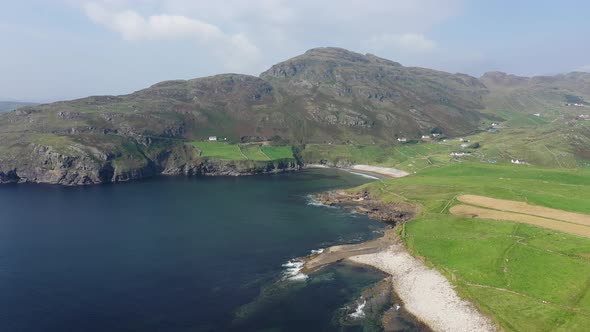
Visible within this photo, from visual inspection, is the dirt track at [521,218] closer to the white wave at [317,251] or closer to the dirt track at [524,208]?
the dirt track at [524,208]

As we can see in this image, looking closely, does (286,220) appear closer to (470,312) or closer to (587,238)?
(470,312)

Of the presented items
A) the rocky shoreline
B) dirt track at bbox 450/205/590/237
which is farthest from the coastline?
dirt track at bbox 450/205/590/237

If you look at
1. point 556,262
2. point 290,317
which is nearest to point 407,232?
point 556,262

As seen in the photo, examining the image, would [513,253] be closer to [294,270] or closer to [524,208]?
[524,208]

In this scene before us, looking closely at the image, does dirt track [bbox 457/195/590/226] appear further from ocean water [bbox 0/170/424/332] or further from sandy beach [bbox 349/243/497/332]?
A: sandy beach [bbox 349/243/497/332]

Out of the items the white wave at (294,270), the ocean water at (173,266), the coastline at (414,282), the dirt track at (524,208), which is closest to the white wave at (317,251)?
the coastline at (414,282)

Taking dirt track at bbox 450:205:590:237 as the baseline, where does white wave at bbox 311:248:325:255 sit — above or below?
below
